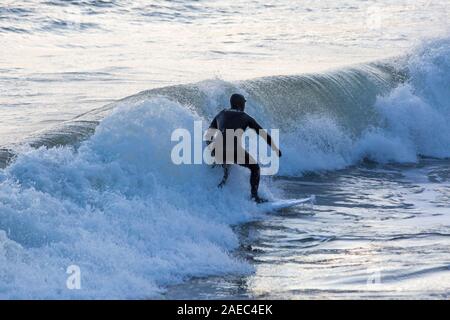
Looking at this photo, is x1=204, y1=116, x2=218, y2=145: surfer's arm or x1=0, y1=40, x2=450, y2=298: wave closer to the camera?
x1=0, y1=40, x2=450, y2=298: wave

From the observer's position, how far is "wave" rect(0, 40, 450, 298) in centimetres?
852

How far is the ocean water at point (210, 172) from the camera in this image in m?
8.70

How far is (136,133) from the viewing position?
38.8 feet

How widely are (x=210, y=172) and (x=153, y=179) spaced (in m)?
1.22

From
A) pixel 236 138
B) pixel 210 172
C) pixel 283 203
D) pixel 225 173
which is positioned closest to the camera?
pixel 236 138

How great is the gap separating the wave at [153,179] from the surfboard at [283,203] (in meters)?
0.28

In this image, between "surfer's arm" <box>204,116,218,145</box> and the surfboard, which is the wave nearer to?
the surfboard

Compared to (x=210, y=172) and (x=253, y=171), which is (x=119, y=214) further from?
(x=253, y=171)

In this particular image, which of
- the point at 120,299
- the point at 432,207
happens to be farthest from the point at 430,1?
the point at 120,299

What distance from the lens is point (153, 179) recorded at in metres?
11.1

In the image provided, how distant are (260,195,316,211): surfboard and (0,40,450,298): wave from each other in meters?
0.28

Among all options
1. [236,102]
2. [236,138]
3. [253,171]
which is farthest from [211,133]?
[253,171]

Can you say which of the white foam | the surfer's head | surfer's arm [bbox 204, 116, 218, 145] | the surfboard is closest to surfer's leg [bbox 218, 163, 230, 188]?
the white foam

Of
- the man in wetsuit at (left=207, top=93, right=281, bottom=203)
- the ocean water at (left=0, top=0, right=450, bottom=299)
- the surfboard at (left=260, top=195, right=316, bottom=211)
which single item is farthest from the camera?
the surfboard at (left=260, top=195, right=316, bottom=211)
